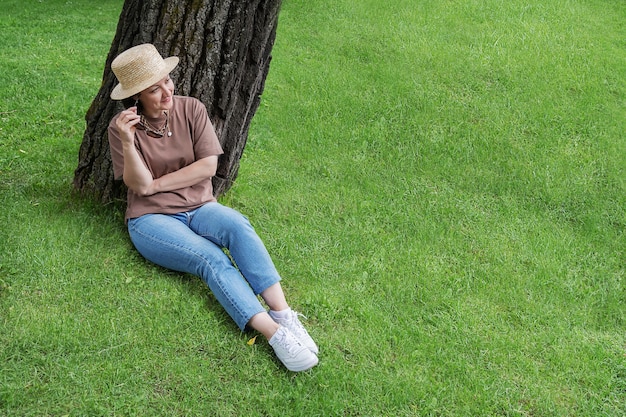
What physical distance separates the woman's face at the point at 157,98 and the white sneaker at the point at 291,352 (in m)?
1.44

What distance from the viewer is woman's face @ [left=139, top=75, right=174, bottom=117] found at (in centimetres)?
396

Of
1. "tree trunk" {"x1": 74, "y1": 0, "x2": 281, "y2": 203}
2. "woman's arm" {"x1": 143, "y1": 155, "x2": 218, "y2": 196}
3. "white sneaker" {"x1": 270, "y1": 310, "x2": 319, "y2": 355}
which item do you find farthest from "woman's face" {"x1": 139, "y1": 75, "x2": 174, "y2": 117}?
"white sneaker" {"x1": 270, "y1": 310, "x2": 319, "y2": 355}

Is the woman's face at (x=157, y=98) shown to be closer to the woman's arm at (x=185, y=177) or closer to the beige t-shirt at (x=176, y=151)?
the beige t-shirt at (x=176, y=151)

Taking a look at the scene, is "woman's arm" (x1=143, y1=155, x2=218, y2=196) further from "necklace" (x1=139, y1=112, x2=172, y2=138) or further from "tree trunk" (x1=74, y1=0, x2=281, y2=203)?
"tree trunk" (x1=74, y1=0, x2=281, y2=203)

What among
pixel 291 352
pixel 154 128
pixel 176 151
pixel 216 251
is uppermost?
pixel 154 128

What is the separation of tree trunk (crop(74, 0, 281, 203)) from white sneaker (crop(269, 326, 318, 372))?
67.0 inches

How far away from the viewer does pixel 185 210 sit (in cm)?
417

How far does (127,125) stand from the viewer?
3.79 meters

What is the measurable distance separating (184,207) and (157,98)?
2.13 ft

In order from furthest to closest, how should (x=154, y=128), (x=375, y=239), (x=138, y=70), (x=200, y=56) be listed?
1. (x=375, y=239)
2. (x=200, y=56)
3. (x=154, y=128)
4. (x=138, y=70)

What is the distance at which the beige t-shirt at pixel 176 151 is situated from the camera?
161 inches

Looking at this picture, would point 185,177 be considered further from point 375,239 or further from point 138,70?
point 375,239

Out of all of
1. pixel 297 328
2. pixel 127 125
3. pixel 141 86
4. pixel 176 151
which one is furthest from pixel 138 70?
pixel 297 328

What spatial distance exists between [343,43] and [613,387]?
214 inches
